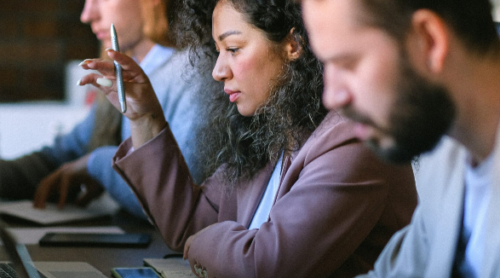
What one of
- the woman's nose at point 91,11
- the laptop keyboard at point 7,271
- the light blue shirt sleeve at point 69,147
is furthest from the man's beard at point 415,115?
the light blue shirt sleeve at point 69,147

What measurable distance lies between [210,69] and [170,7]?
195mm

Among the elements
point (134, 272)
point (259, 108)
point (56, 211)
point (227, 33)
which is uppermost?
point (227, 33)

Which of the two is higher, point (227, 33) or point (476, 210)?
point (227, 33)

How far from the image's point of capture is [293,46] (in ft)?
3.13

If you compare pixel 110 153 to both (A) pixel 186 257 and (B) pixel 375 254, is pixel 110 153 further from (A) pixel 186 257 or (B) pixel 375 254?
(B) pixel 375 254

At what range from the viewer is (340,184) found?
83 centimetres

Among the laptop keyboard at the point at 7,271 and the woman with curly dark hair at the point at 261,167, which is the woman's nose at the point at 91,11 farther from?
the laptop keyboard at the point at 7,271

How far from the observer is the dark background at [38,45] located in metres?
3.03

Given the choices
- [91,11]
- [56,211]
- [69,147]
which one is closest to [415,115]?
[91,11]

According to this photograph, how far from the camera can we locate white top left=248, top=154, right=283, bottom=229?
102 centimetres

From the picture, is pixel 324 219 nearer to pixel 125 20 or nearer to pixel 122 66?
pixel 122 66

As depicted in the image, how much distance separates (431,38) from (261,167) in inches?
22.4

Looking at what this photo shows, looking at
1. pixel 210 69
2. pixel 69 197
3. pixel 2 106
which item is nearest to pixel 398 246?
pixel 210 69

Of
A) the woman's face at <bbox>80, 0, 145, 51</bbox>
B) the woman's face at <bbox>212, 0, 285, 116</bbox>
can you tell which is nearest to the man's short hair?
the woman's face at <bbox>212, 0, 285, 116</bbox>
